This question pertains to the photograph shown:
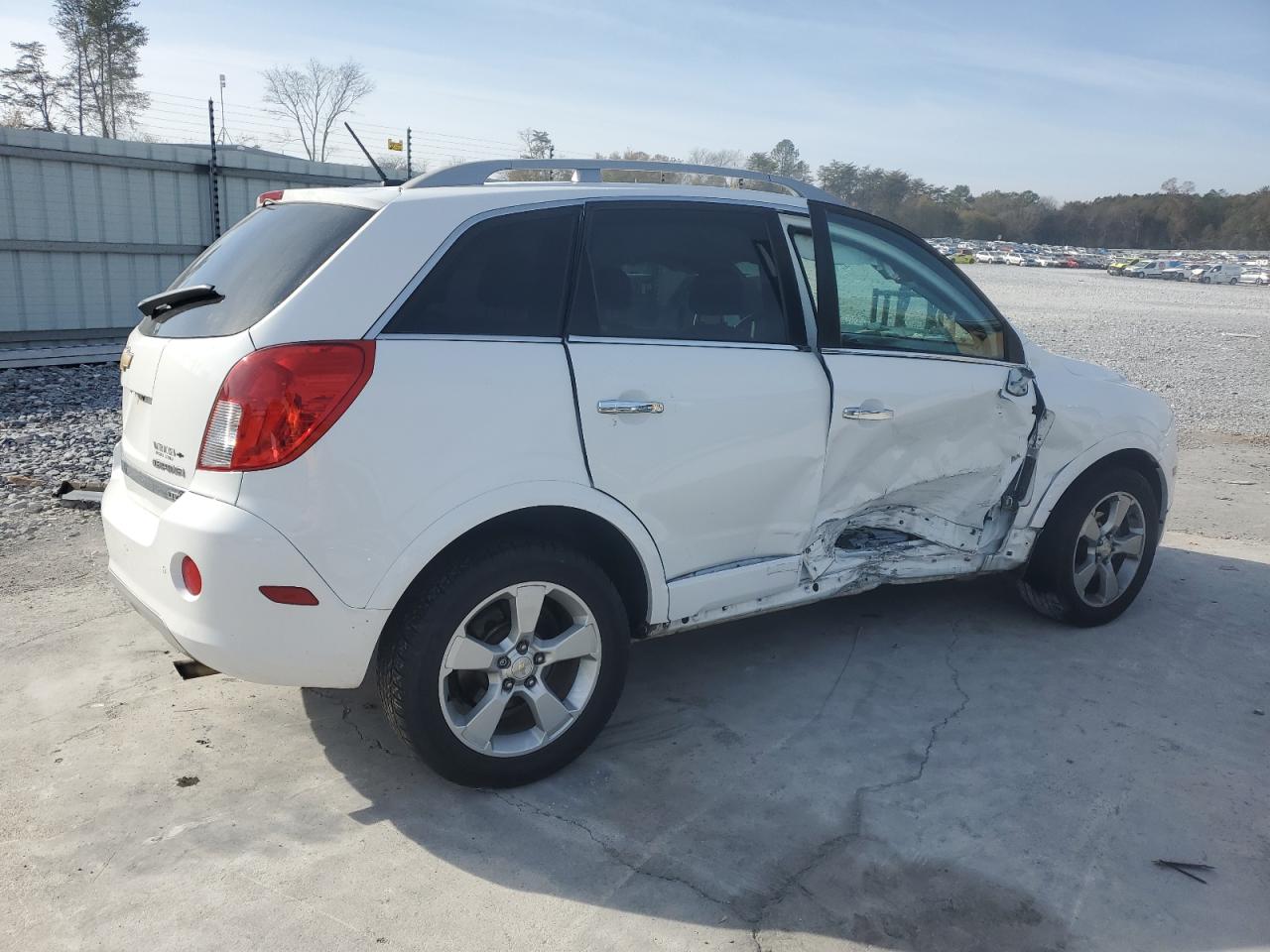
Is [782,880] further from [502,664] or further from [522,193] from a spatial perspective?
[522,193]

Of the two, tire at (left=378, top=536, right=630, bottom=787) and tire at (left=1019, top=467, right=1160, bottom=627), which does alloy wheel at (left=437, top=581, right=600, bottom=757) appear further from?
tire at (left=1019, top=467, right=1160, bottom=627)

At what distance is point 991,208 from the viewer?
447 ft

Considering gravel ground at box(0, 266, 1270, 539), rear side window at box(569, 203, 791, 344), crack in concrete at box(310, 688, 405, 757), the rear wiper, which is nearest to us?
the rear wiper

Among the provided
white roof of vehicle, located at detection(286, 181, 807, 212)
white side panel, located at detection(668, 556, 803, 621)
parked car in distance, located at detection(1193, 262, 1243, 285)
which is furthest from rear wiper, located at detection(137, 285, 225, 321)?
parked car in distance, located at detection(1193, 262, 1243, 285)

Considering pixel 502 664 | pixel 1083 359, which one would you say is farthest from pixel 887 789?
pixel 1083 359

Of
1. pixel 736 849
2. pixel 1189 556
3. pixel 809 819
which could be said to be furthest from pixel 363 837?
pixel 1189 556

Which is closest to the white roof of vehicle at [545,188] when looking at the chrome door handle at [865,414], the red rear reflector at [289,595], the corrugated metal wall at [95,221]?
the chrome door handle at [865,414]

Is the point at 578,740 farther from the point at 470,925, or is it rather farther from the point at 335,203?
the point at 335,203

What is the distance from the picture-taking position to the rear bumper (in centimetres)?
283

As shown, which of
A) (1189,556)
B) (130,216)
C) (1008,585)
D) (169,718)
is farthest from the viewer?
(130,216)

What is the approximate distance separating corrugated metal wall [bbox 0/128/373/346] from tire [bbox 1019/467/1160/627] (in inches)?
438

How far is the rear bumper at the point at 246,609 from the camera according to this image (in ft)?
9.27

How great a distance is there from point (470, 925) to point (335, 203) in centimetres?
217

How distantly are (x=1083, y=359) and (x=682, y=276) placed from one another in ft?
35.1
